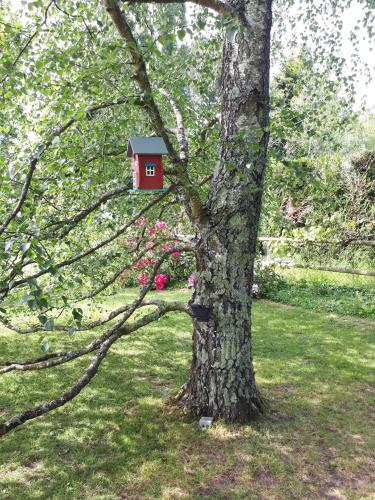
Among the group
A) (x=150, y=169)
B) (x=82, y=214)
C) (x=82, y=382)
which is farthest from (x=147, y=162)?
(x=82, y=382)

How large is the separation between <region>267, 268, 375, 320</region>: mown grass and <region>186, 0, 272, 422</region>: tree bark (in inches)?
177

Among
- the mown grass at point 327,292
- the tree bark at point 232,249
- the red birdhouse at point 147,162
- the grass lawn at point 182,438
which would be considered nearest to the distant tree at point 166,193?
the tree bark at point 232,249

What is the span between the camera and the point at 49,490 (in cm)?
282

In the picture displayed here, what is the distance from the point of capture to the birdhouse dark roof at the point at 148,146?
2955 mm

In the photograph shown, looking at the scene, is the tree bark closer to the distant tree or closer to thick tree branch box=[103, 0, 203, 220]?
the distant tree

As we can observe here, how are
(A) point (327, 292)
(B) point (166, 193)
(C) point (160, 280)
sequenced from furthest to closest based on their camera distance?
(C) point (160, 280)
(A) point (327, 292)
(B) point (166, 193)

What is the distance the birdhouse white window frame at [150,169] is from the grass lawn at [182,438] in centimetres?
203

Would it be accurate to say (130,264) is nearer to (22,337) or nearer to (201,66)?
(201,66)

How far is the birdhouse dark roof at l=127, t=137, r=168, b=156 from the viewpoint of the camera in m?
2.96

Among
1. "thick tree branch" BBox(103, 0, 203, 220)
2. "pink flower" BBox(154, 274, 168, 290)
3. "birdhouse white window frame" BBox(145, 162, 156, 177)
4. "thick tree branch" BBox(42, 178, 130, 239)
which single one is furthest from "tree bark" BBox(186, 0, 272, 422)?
"pink flower" BBox(154, 274, 168, 290)

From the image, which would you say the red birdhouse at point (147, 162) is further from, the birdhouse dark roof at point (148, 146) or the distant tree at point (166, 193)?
the distant tree at point (166, 193)

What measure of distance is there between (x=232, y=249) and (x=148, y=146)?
103 cm

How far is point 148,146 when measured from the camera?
118 inches

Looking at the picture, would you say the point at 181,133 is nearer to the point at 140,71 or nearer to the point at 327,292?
the point at 140,71
